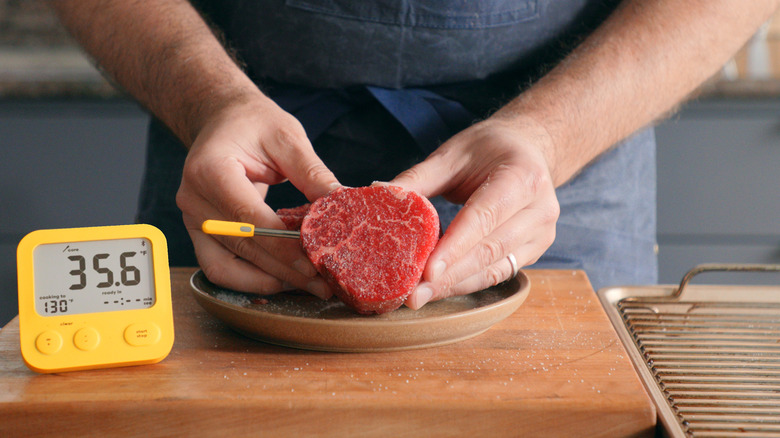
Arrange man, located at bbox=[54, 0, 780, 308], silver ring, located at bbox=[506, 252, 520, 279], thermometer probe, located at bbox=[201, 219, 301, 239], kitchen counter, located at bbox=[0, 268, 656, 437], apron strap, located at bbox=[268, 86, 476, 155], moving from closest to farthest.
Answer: kitchen counter, located at bbox=[0, 268, 656, 437] → thermometer probe, located at bbox=[201, 219, 301, 239] → silver ring, located at bbox=[506, 252, 520, 279] → man, located at bbox=[54, 0, 780, 308] → apron strap, located at bbox=[268, 86, 476, 155]

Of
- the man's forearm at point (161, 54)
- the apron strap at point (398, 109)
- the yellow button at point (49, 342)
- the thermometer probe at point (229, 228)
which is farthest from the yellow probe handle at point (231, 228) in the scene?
the apron strap at point (398, 109)

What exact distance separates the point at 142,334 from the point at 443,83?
0.82 meters

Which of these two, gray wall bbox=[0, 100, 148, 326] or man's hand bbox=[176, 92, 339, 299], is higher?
man's hand bbox=[176, 92, 339, 299]

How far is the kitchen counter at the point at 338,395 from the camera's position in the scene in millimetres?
750

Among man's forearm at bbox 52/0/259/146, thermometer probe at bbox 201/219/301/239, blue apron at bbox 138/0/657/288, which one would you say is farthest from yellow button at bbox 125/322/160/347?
blue apron at bbox 138/0/657/288

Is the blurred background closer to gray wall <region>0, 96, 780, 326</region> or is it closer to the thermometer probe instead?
gray wall <region>0, 96, 780, 326</region>

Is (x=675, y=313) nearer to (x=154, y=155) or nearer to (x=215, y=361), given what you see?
(x=215, y=361)

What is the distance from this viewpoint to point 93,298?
85 cm

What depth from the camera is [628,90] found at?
129 cm

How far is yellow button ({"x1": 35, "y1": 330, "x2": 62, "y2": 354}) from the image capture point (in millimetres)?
812

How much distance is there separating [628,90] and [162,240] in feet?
2.98

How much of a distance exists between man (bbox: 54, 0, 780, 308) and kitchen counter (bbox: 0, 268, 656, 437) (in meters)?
0.26

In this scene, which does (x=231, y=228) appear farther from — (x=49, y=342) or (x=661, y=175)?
(x=661, y=175)

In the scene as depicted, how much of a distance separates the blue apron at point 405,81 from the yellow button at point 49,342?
649 millimetres
